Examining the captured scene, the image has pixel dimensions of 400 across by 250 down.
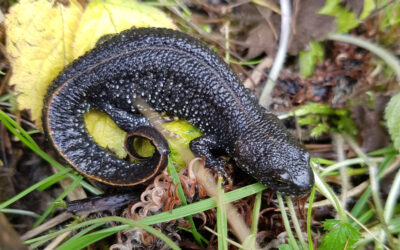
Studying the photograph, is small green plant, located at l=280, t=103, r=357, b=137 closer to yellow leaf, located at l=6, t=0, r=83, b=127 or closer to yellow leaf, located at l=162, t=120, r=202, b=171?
yellow leaf, located at l=162, t=120, r=202, b=171

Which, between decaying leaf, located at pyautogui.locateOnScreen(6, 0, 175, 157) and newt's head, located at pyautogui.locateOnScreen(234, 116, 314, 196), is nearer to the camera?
newt's head, located at pyautogui.locateOnScreen(234, 116, 314, 196)

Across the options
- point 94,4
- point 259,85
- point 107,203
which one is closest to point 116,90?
point 94,4

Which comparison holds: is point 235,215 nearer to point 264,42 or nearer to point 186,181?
point 186,181

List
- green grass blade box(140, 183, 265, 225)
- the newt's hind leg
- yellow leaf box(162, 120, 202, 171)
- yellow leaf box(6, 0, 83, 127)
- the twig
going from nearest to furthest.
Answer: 1. green grass blade box(140, 183, 265, 225)
2. yellow leaf box(6, 0, 83, 127)
3. yellow leaf box(162, 120, 202, 171)
4. the newt's hind leg
5. the twig

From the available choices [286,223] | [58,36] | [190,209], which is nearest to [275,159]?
[286,223]

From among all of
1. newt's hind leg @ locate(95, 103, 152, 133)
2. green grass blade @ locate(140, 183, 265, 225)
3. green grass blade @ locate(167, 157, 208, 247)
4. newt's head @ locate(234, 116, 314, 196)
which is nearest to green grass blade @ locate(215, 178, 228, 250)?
green grass blade @ locate(140, 183, 265, 225)

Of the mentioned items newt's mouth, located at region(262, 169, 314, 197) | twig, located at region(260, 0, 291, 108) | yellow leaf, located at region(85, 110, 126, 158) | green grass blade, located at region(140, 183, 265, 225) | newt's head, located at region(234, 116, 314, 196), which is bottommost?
→ green grass blade, located at region(140, 183, 265, 225)

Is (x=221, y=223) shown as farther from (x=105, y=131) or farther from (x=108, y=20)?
(x=108, y=20)
